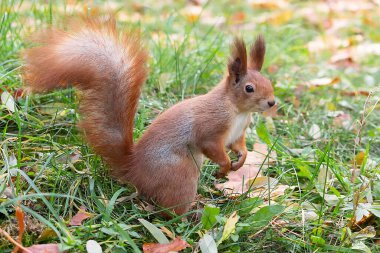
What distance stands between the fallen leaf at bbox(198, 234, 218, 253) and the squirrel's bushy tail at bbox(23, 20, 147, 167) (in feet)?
1.28

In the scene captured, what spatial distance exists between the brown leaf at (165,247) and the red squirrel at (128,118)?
0.18m

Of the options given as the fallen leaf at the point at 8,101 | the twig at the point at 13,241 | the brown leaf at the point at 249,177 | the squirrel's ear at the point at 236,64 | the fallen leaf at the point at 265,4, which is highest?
the squirrel's ear at the point at 236,64

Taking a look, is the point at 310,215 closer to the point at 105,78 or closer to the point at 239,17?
the point at 105,78

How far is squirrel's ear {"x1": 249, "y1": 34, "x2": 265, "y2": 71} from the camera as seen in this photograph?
2.00 metres

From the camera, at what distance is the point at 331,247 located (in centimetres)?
171

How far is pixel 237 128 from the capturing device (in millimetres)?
1991

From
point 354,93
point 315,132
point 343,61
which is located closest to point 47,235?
point 315,132

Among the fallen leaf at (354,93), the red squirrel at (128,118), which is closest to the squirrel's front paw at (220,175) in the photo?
the red squirrel at (128,118)

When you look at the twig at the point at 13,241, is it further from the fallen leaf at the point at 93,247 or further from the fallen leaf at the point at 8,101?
the fallen leaf at the point at 8,101

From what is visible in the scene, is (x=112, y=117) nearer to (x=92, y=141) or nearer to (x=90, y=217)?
(x=92, y=141)

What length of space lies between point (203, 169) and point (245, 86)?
1.30 feet

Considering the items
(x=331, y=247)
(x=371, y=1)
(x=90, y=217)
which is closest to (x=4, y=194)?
(x=90, y=217)

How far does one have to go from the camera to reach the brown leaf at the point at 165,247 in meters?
1.59

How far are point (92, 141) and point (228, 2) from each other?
3.82 metres
